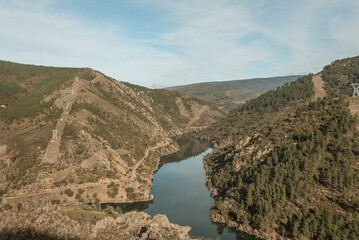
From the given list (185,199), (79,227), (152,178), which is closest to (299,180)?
(185,199)

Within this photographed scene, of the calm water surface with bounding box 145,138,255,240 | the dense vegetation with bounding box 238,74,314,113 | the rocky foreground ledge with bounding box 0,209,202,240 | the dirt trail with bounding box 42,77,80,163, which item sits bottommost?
the calm water surface with bounding box 145,138,255,240

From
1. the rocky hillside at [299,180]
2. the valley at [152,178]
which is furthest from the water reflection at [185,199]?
the rocky hillside at [299,180]

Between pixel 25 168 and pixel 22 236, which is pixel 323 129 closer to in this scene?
pixel 22 236

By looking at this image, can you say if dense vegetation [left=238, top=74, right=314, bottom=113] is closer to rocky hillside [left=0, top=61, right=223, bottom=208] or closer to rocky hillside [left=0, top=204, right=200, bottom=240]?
rocky hillside [left=0, top=61, right=223, bottom=208]

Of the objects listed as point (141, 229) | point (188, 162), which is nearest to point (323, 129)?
point (141, 229)

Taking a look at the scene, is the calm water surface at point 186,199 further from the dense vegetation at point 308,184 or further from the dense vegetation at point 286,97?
the dense vegetation at point 286,97

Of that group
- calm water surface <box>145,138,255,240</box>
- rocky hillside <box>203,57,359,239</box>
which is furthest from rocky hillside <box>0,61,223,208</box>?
rocky hillside <box>203,57,359,239</box>
